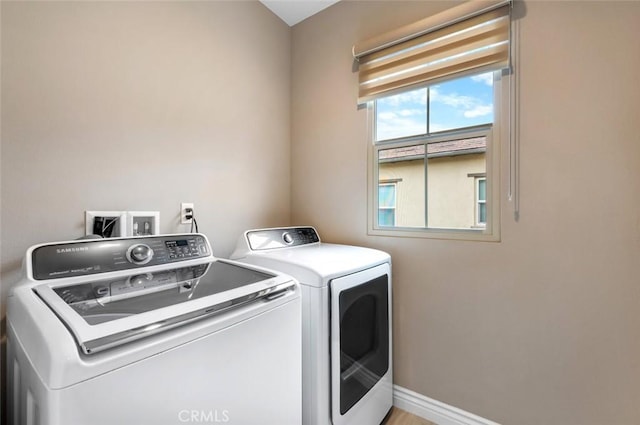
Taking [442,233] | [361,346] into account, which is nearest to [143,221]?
[361,346]

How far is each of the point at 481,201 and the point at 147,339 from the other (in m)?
1.55

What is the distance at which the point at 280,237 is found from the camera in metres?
1.69

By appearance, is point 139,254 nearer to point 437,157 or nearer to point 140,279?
point 140,279

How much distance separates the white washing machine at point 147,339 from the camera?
533 millimetres

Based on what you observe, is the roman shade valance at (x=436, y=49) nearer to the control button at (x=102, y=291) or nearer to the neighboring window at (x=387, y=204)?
the neighboring window at (x=387, y=204)

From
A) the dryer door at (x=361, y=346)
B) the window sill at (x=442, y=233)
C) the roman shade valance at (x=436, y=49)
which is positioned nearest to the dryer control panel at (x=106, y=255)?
the dryer door at (x=361, y=346)

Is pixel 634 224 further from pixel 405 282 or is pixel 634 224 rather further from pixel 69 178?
pixel 69 178

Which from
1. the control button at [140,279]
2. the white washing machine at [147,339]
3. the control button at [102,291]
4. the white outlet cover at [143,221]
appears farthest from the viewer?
the white outlet cover at [143,221]

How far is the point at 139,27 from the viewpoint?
1.31m

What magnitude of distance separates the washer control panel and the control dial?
51cm

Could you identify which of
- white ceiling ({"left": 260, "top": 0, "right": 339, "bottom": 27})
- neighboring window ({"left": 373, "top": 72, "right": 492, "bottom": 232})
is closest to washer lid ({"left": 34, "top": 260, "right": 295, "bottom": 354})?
neighboring window ({"left": 373, "top": 72, "right": 492, "bottom": 232})

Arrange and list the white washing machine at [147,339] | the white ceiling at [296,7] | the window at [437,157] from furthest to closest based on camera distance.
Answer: the white ceiling at [296,7], the window at [437,157], the white washing machine at [147,339]

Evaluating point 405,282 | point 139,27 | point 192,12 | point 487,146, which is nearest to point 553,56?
point 487,146

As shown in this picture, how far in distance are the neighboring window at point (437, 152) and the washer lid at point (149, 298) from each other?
1032 millimetres
